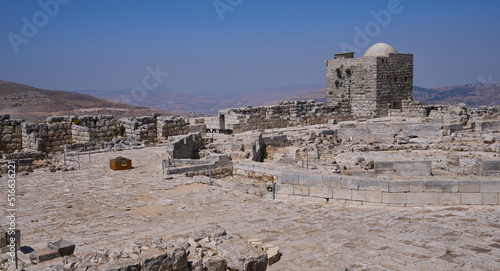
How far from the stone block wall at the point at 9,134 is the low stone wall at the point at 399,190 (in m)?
11.2

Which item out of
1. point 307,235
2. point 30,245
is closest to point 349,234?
point 307,235

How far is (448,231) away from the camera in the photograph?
22.9ft

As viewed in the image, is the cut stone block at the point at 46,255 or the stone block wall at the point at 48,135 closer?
the cut stone block at the point at 46,255

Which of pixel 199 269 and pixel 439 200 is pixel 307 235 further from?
pixel 439 200

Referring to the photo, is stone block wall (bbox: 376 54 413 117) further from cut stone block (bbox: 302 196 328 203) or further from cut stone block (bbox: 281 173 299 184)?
cut stone block (bbox: 302 196 328 203)

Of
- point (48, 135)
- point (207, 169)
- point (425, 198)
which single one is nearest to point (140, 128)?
point (48, 135)

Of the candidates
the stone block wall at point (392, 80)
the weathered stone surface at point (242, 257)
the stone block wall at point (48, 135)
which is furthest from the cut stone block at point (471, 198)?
the stone block wall at point (392, 80)

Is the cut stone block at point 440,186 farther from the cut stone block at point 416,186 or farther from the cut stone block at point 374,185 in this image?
the cut stone block at point 374,185

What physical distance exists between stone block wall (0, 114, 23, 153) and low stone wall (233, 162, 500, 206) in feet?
36.7

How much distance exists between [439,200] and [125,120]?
1269 cm

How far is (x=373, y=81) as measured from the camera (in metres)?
27.0

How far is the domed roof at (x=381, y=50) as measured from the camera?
27.8 meters

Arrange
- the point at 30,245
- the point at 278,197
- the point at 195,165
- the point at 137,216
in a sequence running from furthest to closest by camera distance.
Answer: the point at 195,165 < the point at 278,197 < the point at 137,216 < the point at 30,245

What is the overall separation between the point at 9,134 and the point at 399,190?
1322 centimetres
